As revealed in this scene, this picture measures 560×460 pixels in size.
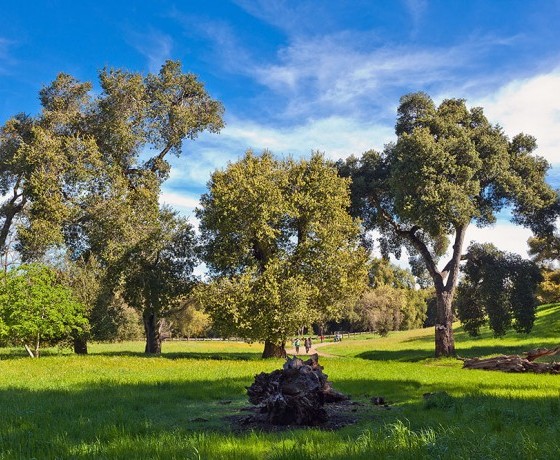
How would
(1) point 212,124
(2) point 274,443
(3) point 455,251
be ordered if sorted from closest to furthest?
(2) point 274,443, (3) point 455,251, (1) point 212,124

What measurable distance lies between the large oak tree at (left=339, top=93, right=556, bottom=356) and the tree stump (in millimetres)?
21233

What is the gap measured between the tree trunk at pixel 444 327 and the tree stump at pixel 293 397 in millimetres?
23813

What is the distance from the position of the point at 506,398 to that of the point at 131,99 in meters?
33.0

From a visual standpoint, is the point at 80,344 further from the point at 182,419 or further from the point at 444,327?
the point at 182,419

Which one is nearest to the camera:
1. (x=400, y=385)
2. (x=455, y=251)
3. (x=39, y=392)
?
(x=39, y=392)

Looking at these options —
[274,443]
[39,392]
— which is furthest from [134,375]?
[274,443]

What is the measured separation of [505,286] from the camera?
1363 inches

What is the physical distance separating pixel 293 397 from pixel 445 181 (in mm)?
23592

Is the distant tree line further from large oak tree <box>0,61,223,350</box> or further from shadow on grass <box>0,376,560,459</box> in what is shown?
shadow on grass <box>0,376,560,459</box>

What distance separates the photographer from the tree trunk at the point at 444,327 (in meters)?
31.9

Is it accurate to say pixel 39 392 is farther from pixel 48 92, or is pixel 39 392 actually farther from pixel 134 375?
pixel 48 92

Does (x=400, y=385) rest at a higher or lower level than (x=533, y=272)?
lower

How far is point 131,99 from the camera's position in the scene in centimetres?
3588

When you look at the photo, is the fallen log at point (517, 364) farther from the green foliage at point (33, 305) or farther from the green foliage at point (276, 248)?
the green foliage at point (33, 305)
